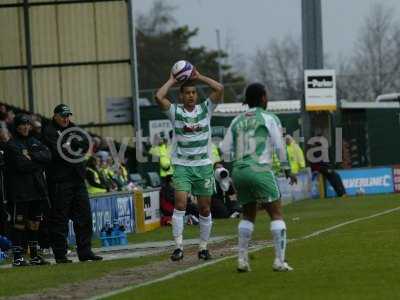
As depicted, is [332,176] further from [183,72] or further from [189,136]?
[183,72]

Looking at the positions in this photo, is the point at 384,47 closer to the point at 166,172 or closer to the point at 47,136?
the point at 166,172

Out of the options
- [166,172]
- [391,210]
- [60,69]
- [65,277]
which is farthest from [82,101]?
[65,277]

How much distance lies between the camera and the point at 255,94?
1348 centimetres

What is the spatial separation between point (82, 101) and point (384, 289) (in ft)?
91.2

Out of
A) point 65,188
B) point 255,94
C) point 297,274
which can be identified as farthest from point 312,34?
point 297,274

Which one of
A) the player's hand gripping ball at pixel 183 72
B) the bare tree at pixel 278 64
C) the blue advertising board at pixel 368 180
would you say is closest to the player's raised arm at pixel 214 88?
the player's hand gripping ball at pixel 183 72

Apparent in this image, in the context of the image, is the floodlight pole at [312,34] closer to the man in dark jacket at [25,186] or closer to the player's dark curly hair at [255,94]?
the man in dark jacket at [25,186]

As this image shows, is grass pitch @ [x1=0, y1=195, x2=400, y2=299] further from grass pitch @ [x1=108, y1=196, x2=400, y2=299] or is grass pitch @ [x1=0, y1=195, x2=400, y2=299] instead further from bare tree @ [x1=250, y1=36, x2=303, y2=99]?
bare tree @ [x1=250, y1=36, x2=303, y2=99]

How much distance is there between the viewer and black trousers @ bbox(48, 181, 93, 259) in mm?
16859

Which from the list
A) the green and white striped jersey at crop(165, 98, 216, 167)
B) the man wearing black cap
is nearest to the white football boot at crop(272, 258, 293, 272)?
the green and white striped jersey at crop(165, 98, 216, 167)

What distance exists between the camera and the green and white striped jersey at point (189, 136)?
15477 mm

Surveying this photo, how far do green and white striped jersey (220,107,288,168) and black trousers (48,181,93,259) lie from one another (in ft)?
13.2

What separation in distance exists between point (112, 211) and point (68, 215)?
262 inches

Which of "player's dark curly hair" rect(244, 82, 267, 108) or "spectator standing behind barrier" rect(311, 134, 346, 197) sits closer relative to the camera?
"player's dark curly hair" rect(244, 82, 267, 108)
